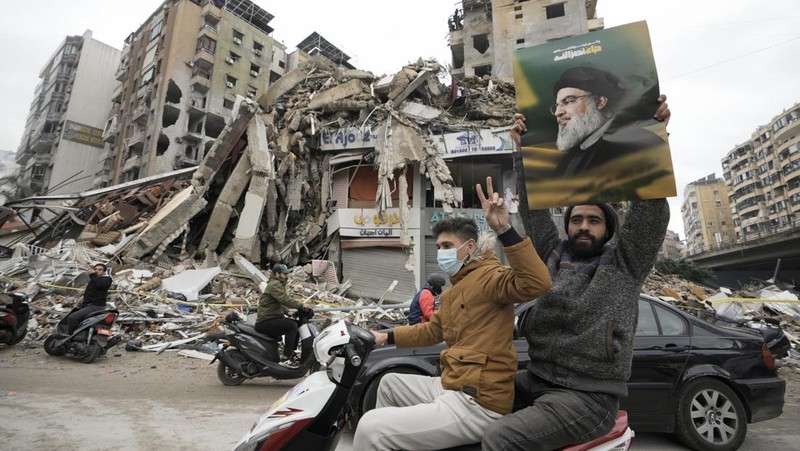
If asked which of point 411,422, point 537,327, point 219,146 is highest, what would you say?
point 219,146

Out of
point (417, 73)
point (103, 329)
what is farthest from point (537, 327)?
point (417, 73)

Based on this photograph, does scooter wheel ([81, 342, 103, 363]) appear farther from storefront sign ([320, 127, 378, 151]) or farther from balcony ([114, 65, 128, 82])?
balcony ([114, 65, 128, 82])

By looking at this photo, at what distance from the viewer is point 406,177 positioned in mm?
17844

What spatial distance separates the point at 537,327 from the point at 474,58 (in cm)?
3655

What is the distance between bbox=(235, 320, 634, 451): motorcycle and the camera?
170 cm

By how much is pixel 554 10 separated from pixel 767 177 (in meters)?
56.4

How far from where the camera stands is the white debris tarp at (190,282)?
34.1 ft

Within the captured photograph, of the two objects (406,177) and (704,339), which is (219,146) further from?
(704,339)

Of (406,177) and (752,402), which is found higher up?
(406,177)

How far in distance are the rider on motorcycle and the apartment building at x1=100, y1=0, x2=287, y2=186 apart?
32129mm

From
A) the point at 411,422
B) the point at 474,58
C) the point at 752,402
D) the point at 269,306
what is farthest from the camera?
the point at 474,58

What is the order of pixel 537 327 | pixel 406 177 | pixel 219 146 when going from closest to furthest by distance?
pixel 537 327 → pixel 219 146 → pixel 406 177

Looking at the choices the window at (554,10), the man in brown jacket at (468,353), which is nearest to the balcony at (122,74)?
the window at (554,10)

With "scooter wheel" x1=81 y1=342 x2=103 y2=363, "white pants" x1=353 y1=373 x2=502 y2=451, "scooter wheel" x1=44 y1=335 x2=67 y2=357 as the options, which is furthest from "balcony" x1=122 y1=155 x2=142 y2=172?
"white pants" x1=353 y1=373 x2=502 y2=451
